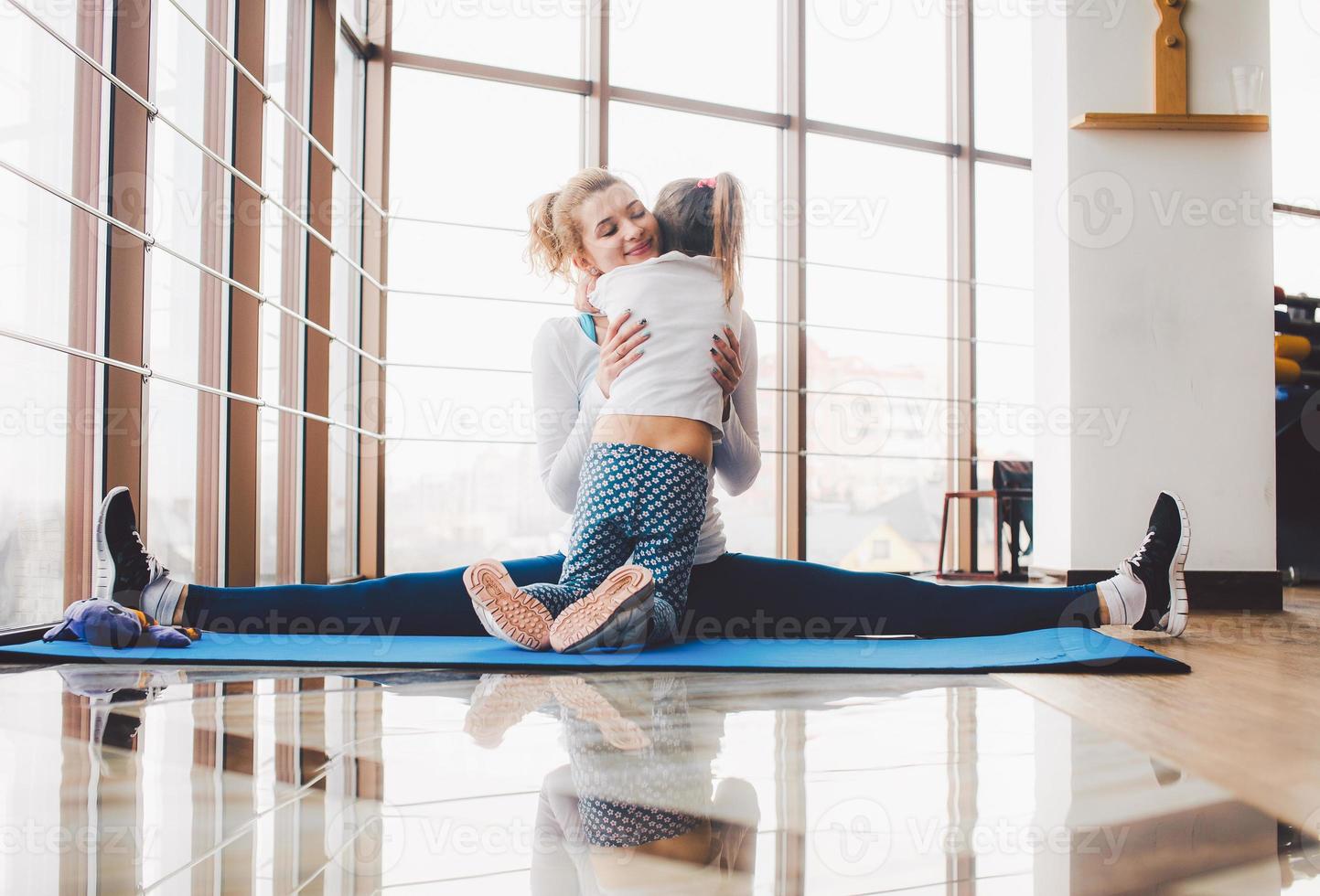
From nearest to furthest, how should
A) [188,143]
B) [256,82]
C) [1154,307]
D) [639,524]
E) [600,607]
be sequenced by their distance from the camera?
[600,607] < [639,524] < [188,143] < [256,82] < [1154,307]

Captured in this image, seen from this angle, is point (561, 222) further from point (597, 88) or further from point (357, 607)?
point (597, 88)

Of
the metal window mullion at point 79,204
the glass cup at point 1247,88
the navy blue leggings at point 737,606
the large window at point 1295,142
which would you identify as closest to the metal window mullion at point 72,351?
the metal window mullion at point 79,204

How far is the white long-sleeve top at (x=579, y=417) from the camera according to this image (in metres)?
1.50

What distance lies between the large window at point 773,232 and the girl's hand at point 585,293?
4.95 feet

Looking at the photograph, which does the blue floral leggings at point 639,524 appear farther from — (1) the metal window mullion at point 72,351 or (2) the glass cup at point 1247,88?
(2) the glass cup at point 1247,88

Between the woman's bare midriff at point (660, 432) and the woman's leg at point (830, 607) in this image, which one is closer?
the woman's bare midriff at point (660, 432)

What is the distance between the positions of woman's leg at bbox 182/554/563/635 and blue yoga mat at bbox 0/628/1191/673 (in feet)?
0.22

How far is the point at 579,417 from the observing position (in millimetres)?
1539

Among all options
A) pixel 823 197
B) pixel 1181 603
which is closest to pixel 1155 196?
pixel 1181 603

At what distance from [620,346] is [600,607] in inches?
14.6

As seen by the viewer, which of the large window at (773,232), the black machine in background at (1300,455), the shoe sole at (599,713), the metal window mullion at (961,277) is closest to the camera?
the shoe sole at (599,713)

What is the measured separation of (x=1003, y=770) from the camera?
2.19 feet

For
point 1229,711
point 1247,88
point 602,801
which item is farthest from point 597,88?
point 602,801

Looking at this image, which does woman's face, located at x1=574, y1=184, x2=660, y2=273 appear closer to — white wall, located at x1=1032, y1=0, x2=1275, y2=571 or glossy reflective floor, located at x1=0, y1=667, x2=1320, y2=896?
glossy reflective floor, located at x1=0, y1=667, x2=1320, y2=896
